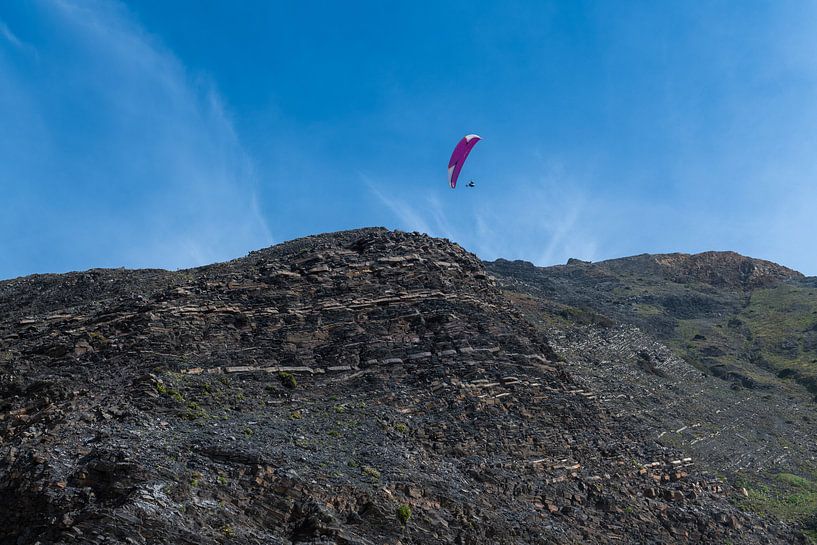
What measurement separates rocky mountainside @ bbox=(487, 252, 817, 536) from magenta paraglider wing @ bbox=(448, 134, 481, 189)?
42.6 feet

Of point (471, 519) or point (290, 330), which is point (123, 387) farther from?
point (471, 519)

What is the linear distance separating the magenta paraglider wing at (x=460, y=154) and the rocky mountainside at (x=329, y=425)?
7862 mm

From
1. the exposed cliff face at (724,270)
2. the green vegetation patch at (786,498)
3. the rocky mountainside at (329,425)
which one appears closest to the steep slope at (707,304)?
the exposed cliff face at (724,270)

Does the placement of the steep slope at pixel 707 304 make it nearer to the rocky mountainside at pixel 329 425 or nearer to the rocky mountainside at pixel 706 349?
the rocky mountainside at pixel 706 349

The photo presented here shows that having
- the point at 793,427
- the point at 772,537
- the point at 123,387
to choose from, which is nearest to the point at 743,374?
the point at 793,427

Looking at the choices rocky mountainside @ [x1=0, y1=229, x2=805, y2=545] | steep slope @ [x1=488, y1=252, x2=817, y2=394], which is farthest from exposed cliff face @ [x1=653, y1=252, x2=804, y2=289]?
rocky mountainside @ [x1=0, y1=229, x2=805, y2=545]

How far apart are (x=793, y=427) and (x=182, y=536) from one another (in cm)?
4709

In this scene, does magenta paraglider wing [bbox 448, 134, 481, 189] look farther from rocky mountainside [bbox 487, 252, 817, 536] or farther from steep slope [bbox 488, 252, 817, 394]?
steep slope [bbox 488, 252, 817, 394]

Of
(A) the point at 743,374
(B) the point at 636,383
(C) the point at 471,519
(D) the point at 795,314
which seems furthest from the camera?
(D) the point at 795,314

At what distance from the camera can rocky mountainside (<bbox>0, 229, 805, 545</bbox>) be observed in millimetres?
14945

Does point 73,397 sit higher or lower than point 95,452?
higher

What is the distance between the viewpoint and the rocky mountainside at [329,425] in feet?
49.0

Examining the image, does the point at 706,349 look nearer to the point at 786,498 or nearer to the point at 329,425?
the point at 786,498

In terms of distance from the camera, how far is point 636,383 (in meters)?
48.1
